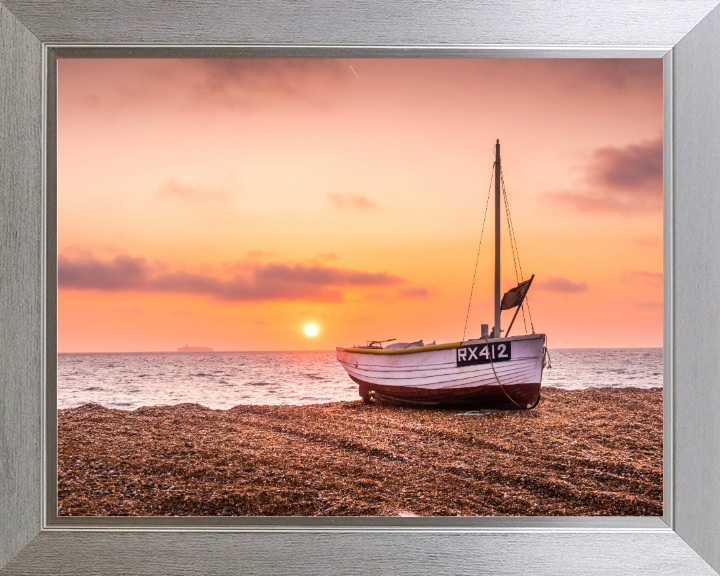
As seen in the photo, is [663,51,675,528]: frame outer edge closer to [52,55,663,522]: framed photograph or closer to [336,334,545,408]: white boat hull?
[52,55,663,522]: framed photograph

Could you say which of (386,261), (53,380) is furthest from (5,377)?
(386,261)

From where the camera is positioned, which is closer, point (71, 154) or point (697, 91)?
point (697, 91)

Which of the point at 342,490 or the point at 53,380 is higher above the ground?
the point at 53,380

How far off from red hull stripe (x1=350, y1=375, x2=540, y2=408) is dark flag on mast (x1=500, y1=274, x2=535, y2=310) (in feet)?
1.51

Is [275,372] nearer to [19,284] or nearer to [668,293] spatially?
[19,284]

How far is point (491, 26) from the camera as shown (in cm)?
114

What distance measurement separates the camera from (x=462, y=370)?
7.73ft

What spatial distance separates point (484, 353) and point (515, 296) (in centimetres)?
35

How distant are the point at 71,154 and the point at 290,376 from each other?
5.57 feet

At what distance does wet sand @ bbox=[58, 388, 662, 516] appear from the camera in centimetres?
152

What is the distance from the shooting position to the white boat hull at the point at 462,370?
2193 mm

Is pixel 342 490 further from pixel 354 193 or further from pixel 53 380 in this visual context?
pixel 354 193

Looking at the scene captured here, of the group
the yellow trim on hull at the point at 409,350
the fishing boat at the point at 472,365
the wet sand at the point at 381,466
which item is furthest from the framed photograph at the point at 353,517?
the yellow trim on hull at the point at 409,350

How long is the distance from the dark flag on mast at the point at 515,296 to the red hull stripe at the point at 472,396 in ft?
1.51
